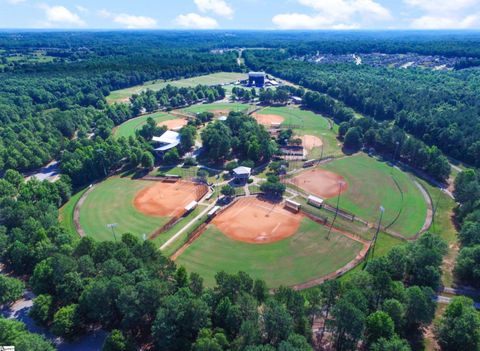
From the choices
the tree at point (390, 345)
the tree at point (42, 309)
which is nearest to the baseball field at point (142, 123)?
the tree at point (42, 309)

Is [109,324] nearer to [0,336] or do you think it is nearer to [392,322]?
[0,336]

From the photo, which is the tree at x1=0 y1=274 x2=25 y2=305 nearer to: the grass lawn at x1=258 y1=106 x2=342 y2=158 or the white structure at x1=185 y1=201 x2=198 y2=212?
the white structure at x1=185 y1=201 x2=198 y2=212

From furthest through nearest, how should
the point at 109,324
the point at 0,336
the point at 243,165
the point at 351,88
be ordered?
the point at 351,88 → the point at 243,165 → the point at 109,324 → the point at 0,336

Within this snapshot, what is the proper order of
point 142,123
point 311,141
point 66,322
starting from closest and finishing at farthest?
1. point 66,322
2. point 311,141
3. point 142,123

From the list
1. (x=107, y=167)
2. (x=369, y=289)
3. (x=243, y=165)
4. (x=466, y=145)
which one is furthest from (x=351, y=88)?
(x=369, y=289)

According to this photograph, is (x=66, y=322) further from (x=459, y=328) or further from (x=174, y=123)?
(x=174, y=123)

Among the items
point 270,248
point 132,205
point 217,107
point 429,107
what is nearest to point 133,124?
point 217,107
